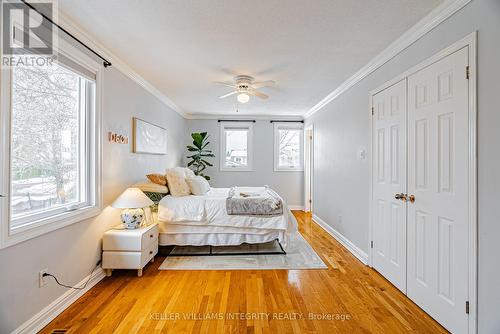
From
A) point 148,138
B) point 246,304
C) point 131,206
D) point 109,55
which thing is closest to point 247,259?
point 246,304

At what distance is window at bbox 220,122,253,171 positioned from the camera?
6344mm

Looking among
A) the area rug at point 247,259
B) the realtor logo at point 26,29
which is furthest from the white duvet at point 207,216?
the realtor logo at point 26,29

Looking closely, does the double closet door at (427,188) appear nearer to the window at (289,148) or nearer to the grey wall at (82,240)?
the grey wall at (82,240)

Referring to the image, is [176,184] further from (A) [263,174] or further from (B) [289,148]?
(B) [289,148]

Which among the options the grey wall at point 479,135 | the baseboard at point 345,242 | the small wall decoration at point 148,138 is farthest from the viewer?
the small wall decoration at point 148,138

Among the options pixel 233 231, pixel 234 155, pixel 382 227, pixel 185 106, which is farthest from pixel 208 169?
pixel 382 227

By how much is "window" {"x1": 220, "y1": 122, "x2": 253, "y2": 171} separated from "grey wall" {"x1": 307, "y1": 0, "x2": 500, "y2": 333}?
281 centimetres

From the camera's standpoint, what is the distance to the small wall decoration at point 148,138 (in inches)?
133

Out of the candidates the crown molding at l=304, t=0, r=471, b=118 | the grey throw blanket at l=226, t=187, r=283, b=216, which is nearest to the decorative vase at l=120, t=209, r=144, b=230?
the grey throw blanket at l=226, t=187, r=283, b=216

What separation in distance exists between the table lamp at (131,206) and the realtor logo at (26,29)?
1.48 m

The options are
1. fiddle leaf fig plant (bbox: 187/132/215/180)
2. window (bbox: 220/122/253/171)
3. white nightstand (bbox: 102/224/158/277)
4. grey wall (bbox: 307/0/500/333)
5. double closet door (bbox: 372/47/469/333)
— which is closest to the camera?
grey wall (bbox: 307/0/500/333)

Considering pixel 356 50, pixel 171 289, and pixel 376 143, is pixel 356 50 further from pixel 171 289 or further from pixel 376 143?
A: pixel 171 289

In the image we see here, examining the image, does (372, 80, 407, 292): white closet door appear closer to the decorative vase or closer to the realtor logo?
the decorative vase

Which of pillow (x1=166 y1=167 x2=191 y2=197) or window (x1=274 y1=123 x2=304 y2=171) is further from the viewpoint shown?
window (x1=274 y1=123 x2=304 y2=171)
